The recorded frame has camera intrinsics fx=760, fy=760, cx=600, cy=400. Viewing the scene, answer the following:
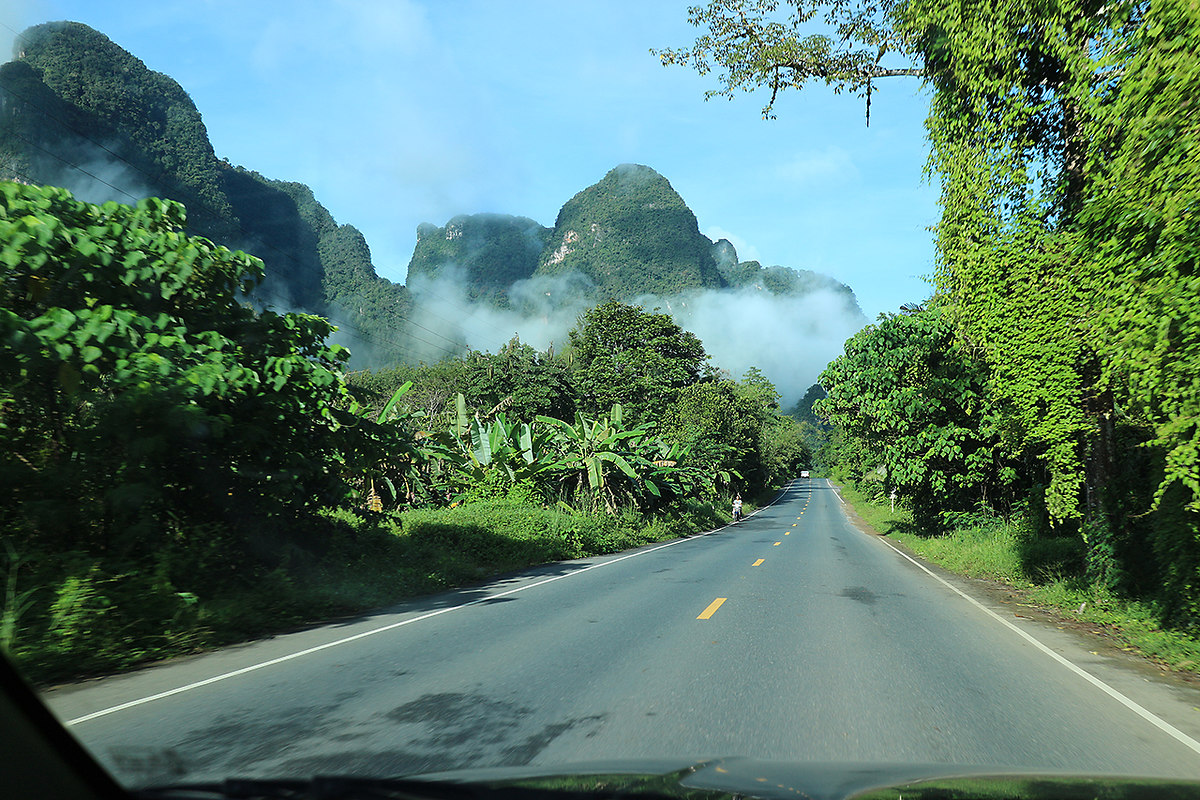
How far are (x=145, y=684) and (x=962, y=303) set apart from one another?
11222 mm

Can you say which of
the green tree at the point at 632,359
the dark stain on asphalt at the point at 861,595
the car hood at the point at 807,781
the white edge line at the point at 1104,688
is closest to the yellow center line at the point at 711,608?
Result: the dark stain on asphalt at the point at 861,595

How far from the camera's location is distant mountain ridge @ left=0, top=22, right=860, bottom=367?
81.6m

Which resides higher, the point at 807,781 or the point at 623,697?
the point at 807,781

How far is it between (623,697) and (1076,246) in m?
7.24

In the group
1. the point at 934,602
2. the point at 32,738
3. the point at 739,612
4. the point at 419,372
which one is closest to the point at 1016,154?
the point at 934,602

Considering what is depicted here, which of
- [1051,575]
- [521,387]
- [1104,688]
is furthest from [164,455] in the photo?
[521,387]

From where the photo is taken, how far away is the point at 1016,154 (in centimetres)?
1095

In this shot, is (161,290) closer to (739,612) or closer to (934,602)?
(739,612)

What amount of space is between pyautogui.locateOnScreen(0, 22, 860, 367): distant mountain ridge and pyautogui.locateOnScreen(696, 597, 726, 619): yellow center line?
80.0m

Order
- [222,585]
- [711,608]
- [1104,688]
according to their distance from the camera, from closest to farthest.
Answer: [1104,688] < [222,585] < [711,608]

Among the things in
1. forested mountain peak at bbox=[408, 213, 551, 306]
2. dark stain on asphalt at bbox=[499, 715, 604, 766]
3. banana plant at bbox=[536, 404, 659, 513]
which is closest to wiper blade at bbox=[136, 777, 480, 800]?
dark stain on asphalt at bbox=[499, 715, 604, 766]

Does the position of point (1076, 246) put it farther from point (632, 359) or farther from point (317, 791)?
point (632, 359)

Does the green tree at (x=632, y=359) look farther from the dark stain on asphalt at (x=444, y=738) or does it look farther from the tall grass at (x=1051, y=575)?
the dark stain on asphalt at (x=444, y=738)

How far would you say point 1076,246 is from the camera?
344 inches
